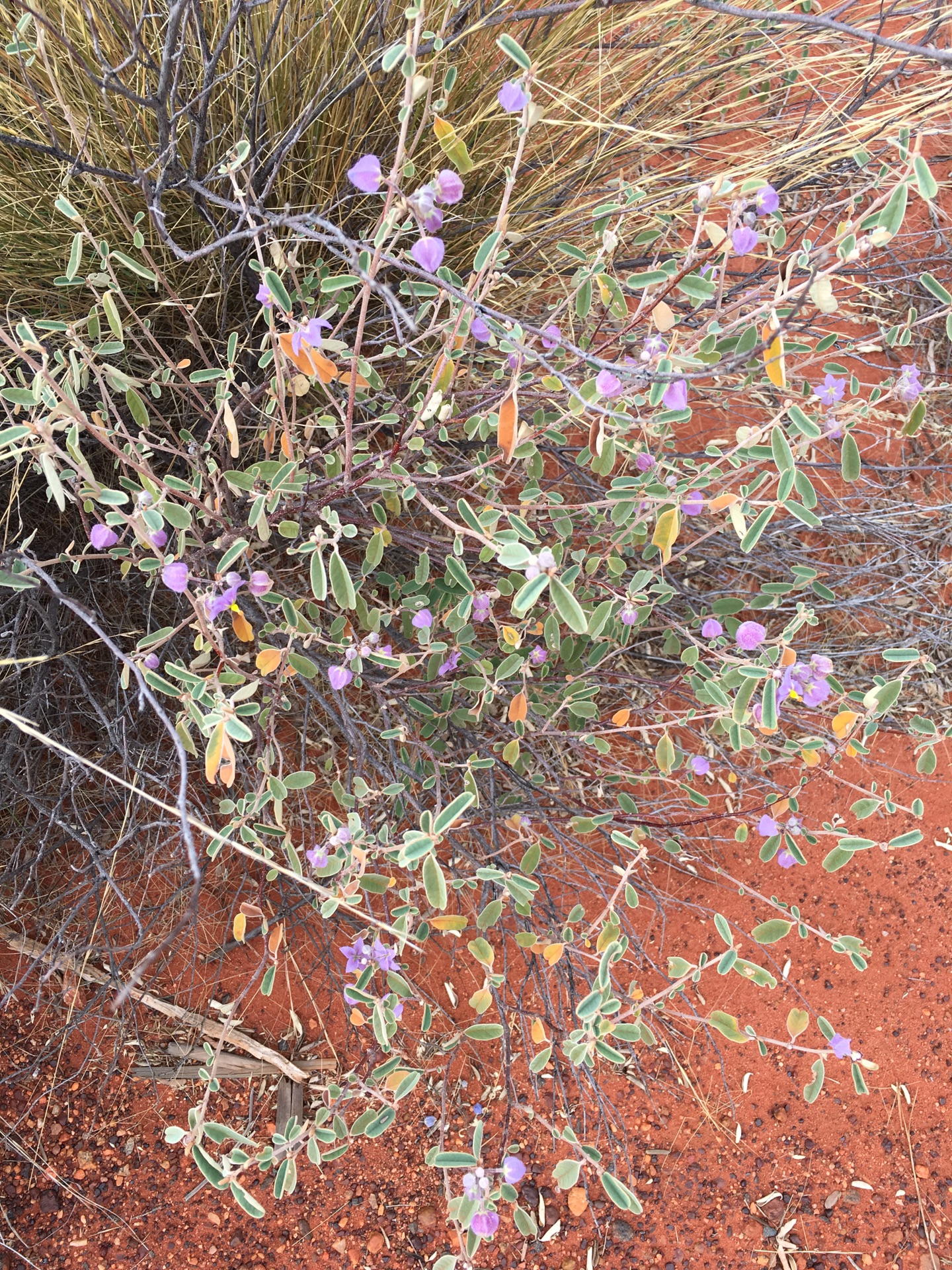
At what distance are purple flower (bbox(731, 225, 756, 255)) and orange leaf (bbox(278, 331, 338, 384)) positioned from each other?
0.45 metres

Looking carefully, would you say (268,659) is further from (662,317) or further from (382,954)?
(662,317)

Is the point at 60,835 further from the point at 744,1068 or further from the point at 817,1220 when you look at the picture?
the point at 817,1220

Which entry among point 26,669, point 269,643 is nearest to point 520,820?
point 269,643

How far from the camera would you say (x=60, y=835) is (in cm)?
166

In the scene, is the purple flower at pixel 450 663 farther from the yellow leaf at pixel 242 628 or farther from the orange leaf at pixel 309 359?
the orange leaf at pixel 309 359

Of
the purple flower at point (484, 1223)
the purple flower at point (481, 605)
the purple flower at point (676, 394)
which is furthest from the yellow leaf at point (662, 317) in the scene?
the purple flower at point (484, 1223)

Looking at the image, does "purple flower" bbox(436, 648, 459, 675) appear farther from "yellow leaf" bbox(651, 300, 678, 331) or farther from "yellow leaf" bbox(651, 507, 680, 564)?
"yellow leaf" bbox(651, 300, 678, 331)

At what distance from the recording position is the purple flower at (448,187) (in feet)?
2.63

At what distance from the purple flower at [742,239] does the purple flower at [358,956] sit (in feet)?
3.23

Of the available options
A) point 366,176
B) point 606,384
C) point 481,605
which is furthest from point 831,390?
point 366,176

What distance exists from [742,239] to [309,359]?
0.47 meters

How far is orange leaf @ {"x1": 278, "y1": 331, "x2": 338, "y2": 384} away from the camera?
94 cm

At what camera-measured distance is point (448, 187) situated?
82 centimetres

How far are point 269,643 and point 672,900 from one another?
1.07 meters
